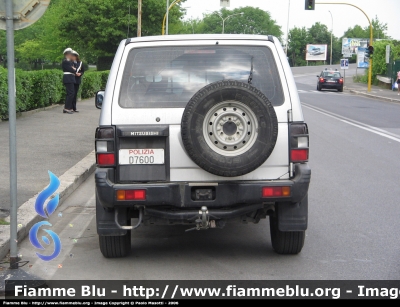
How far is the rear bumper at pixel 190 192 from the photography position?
18.4 ft

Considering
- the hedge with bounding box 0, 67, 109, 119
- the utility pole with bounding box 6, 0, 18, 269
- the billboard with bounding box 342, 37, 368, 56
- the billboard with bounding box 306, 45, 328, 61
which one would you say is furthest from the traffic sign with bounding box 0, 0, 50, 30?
the billboard with bounding box 306, 45, 328, 61

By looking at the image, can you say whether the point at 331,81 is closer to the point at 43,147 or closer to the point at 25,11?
the point at 43,147

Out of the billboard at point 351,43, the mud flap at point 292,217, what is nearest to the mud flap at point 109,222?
the mud flap at point 292,217

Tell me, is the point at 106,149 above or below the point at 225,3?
below

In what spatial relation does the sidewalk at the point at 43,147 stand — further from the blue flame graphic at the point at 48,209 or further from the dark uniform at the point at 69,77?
the blue flame graphic at the point at 48,209

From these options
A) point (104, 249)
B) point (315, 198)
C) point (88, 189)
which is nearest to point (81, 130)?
point (88, 189)

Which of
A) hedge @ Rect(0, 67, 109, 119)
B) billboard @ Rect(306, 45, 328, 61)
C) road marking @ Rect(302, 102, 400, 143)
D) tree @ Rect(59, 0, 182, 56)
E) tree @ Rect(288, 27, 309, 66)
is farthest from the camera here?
tree @ Rect(288, 27, 309, 66)

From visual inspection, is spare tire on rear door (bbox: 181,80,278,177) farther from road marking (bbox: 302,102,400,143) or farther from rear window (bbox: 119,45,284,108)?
road marking (bbox: 302,102,400,143)

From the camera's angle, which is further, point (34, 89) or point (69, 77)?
point (69, 77)

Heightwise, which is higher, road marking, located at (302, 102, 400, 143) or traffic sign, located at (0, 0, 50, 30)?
traffic sign, located at (0, 0, 50, 30)

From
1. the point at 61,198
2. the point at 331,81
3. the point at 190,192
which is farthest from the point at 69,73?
the point at 331,81

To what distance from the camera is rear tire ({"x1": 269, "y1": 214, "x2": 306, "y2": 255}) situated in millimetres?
6145

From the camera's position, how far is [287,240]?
20.3 feet

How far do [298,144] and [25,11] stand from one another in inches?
97.3
